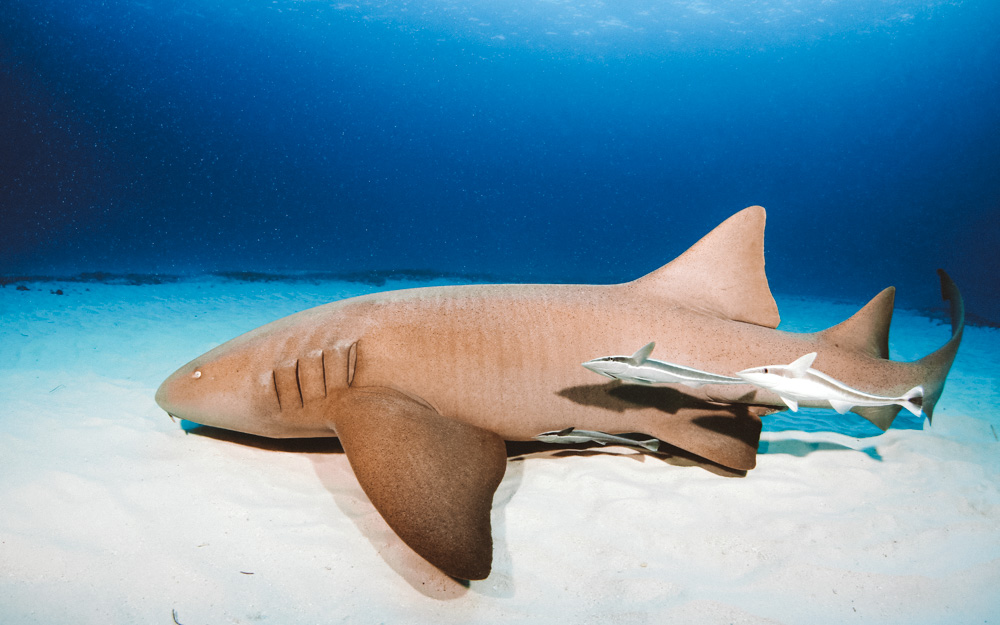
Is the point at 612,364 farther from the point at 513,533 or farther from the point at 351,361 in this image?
the point at 351,361

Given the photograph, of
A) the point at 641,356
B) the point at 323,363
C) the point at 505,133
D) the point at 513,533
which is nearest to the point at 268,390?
the point at 323,363

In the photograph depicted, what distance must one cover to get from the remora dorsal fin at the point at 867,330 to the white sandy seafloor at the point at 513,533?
0.86 metres

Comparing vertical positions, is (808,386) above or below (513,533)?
above

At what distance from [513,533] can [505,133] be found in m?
98.1

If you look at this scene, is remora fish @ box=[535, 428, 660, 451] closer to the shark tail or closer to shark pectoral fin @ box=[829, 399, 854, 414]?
shark pectoral fin @ box=[829, 399, 854, 414]

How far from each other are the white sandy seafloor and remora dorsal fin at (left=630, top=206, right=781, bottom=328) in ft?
3.62

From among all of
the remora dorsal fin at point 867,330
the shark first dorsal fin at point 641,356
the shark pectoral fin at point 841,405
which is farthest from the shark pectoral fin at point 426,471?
the remora dorsal fin at point 867,330

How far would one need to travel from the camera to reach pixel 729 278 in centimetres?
302

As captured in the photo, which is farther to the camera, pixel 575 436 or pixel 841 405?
pixel 575 436

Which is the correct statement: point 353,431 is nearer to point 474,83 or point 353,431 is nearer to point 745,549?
point 745,549

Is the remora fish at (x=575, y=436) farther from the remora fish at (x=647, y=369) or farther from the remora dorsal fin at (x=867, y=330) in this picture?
the remora dorsal fin at (x=867, y=330)

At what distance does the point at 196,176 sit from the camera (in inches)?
2544

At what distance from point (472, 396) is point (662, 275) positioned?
1.62 metres

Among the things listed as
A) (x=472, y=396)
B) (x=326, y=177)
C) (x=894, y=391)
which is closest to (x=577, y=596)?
(x=472, y=396)
